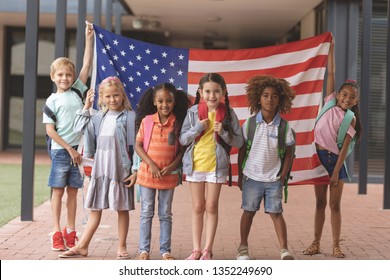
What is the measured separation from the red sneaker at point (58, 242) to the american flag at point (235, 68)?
1271 millimetres

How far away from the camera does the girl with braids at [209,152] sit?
5848 millimetres

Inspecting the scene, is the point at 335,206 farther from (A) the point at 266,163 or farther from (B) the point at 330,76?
(B) the point at 330,76

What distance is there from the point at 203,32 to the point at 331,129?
15.9 meters

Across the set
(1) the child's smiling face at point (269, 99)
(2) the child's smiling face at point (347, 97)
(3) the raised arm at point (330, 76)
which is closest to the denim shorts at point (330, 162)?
(2) the child's smiling face at point (347, 97)

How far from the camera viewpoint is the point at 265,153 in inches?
235

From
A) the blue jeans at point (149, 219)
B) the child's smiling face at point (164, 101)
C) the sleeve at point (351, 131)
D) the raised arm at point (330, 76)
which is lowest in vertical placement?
the blue jeans at point (149, 219)

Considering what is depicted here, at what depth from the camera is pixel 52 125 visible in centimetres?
648

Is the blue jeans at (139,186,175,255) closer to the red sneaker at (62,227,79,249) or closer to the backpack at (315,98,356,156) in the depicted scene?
the red sneaker at (62,227,79,249)

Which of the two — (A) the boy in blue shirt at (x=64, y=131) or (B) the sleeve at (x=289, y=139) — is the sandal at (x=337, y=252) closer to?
(B) the sleeve at (x=289, y=139)

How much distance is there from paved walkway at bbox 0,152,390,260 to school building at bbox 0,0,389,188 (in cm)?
126

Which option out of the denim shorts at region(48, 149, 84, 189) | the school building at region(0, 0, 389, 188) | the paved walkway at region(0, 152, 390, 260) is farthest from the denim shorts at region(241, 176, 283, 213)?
the school building at region(0, 0, 389, 188)

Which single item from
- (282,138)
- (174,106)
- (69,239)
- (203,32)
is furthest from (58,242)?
(203,32)
